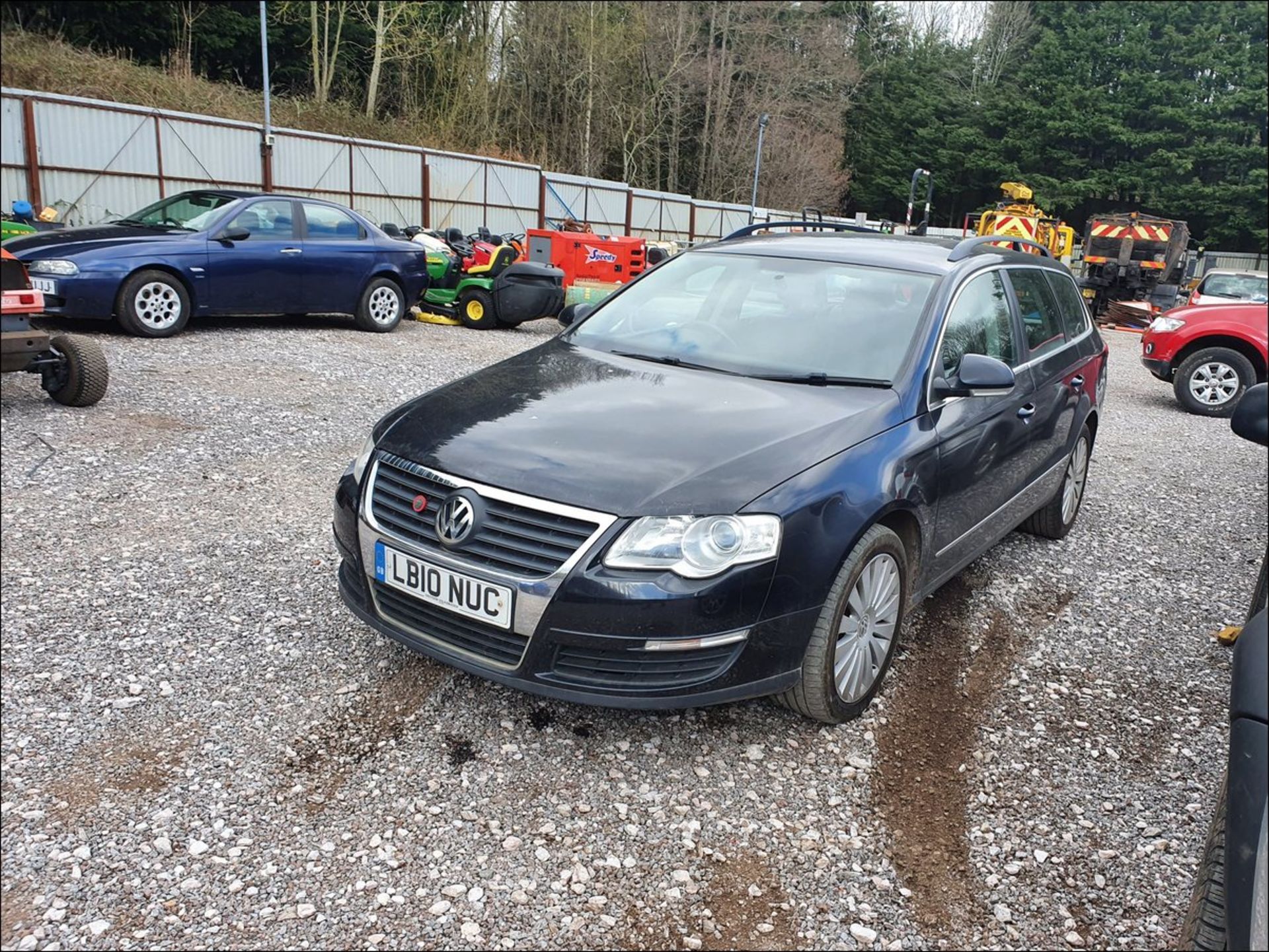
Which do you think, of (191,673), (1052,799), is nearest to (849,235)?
(1052,799)

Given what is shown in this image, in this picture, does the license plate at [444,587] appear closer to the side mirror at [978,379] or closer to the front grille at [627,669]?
the front grille at [627,669]

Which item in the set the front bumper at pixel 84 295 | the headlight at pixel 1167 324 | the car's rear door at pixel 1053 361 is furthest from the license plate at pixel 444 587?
the headlight at pixel 1167 324

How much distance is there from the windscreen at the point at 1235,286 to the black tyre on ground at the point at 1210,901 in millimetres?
16599

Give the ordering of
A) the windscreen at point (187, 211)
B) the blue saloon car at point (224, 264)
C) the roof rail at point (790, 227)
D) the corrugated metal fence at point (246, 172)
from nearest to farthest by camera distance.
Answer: the roof rail at point (790, 227)
the blue saloon car at point (224, 264)
the windscreen at point (187, 211)
the corrugated metal fence at point (246, 172)

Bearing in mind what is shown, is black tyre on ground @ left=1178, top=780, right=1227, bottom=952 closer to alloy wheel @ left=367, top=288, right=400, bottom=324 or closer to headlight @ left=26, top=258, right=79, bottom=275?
headlight @ left=26, top=258, right=79, bottom=275

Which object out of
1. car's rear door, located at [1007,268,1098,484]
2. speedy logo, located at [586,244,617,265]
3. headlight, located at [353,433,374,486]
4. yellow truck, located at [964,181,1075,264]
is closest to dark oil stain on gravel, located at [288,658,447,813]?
headlight, located at [353,433,374,486]

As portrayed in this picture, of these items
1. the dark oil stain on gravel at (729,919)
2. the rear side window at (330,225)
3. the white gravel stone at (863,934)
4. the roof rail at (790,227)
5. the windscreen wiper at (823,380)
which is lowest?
the dark oil stain on gravel at (729,919)

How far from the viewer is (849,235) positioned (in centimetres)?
479

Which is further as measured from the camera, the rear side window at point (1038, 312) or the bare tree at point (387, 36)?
the bare tree at point (387, 36)

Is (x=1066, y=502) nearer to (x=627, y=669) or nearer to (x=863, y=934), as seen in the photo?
(x=627, y=669)

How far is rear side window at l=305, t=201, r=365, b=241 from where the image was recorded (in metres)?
10.9

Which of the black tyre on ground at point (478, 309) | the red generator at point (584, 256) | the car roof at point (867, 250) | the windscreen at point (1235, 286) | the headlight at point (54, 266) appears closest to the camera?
the car roof at point (867, 250)

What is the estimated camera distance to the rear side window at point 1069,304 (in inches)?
209

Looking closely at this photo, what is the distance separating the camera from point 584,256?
50.1 ft
